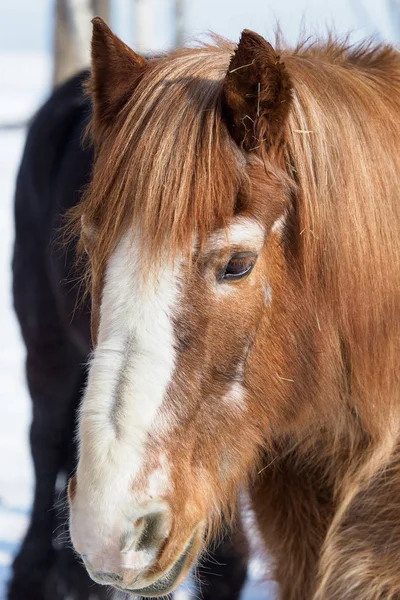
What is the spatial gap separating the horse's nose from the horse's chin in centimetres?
→ 9

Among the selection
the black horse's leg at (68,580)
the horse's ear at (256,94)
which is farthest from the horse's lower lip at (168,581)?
the black horse's leg at (68,580)

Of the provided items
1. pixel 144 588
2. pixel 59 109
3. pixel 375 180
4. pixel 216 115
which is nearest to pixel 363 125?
pixel 375 180

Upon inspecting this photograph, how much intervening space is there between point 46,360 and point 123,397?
2.11 meters

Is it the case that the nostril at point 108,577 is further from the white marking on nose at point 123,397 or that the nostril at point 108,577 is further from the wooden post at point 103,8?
the wooden post at point 103,8

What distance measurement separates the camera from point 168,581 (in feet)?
6.40

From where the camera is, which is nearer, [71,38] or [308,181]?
[308,181]

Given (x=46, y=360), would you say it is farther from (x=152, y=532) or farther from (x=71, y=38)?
(x=71, y=38)

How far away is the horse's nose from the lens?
69.4 inches

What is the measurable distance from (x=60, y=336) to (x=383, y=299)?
6.39ft

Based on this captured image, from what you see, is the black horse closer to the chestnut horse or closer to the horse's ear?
the chestnut horse

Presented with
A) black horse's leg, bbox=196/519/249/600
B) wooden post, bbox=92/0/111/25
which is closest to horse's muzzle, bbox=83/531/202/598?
black horse's leg, bbox=196/519/249/600

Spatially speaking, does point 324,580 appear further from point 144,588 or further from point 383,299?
point 383,299

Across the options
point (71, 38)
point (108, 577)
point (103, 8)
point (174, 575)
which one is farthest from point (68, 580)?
point (103, 8)

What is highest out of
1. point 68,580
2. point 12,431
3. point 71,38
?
point 71,38
